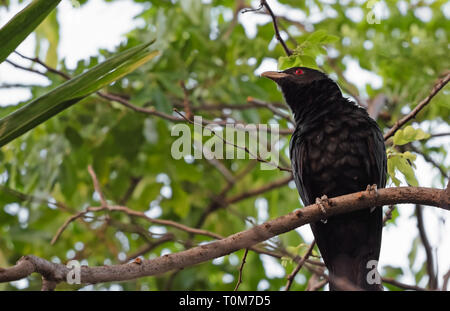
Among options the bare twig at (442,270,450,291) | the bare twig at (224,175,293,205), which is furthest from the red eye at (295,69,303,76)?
the bare twig at (442,270,450,291)

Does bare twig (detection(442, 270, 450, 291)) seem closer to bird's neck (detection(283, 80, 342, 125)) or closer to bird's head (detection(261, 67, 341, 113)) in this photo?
bird's neck (detection(283, 80, 342, 125))

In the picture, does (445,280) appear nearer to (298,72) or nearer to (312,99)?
(312,99)

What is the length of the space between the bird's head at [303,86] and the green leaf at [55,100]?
7.52ft

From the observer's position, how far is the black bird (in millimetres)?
3850

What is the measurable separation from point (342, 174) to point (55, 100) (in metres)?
2.35

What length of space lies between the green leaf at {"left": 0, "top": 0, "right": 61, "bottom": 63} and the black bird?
2.26 metres

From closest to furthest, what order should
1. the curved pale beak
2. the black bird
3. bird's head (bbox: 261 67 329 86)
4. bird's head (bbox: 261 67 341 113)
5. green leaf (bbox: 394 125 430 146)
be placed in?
green leaf (bbox: 394 125 430 146)
the black bird
bird's head (bbox: 261 67 341 113)
bird's head (bbox: 261 67 329 86)
the curved pale beak

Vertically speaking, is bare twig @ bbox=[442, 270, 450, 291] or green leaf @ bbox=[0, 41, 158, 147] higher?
green leaf @ bbox=[0, 41, 158, 147]

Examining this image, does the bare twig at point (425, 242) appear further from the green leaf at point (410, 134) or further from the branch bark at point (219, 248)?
the branch bark at point (219, 248)

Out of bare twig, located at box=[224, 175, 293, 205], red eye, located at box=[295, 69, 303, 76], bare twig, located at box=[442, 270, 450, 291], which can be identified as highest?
red eye, located at box=[295, 69, 303, 76]

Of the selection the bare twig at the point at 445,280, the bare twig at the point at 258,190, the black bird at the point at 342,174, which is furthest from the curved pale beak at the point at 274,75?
the bare twig at the point at 445,280

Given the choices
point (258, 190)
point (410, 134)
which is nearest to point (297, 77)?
point (410, 134)

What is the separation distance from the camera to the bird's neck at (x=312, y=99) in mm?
4168

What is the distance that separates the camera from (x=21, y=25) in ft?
7.25
